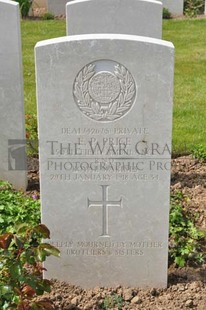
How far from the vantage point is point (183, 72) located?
9352 millimetres

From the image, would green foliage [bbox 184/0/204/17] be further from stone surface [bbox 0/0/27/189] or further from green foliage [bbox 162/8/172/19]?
stone surface [bbox 0/0/27/189]

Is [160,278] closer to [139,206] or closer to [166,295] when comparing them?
[166,295]

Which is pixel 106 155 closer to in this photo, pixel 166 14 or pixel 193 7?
pixel 166 14

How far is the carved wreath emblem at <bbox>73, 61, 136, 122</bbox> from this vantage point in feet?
10.9

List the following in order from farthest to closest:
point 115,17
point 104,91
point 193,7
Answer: point 193,7 < point 115,17 < point 104,91

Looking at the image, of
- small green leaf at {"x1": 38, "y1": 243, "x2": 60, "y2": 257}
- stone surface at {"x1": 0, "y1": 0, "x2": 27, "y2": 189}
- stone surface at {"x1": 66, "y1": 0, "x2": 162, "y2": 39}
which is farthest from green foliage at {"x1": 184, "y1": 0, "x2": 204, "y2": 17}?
small green leaf at {"x1": 38, "y1": 243, "x2": 60, "y2": 257}

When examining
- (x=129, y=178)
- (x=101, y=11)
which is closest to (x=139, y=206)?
(x=129, y=178)

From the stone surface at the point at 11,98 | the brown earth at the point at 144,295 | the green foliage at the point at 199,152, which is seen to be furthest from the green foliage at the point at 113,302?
the green foliage at the point at 199,152

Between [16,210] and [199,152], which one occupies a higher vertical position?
[199,152]

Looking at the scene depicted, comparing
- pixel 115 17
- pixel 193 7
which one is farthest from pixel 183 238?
pixel 193 7

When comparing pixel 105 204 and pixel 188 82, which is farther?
pixel 188 82

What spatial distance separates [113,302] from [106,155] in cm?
93

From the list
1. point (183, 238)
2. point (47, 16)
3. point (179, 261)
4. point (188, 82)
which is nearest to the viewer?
point (179, 261)

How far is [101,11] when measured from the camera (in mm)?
5371
